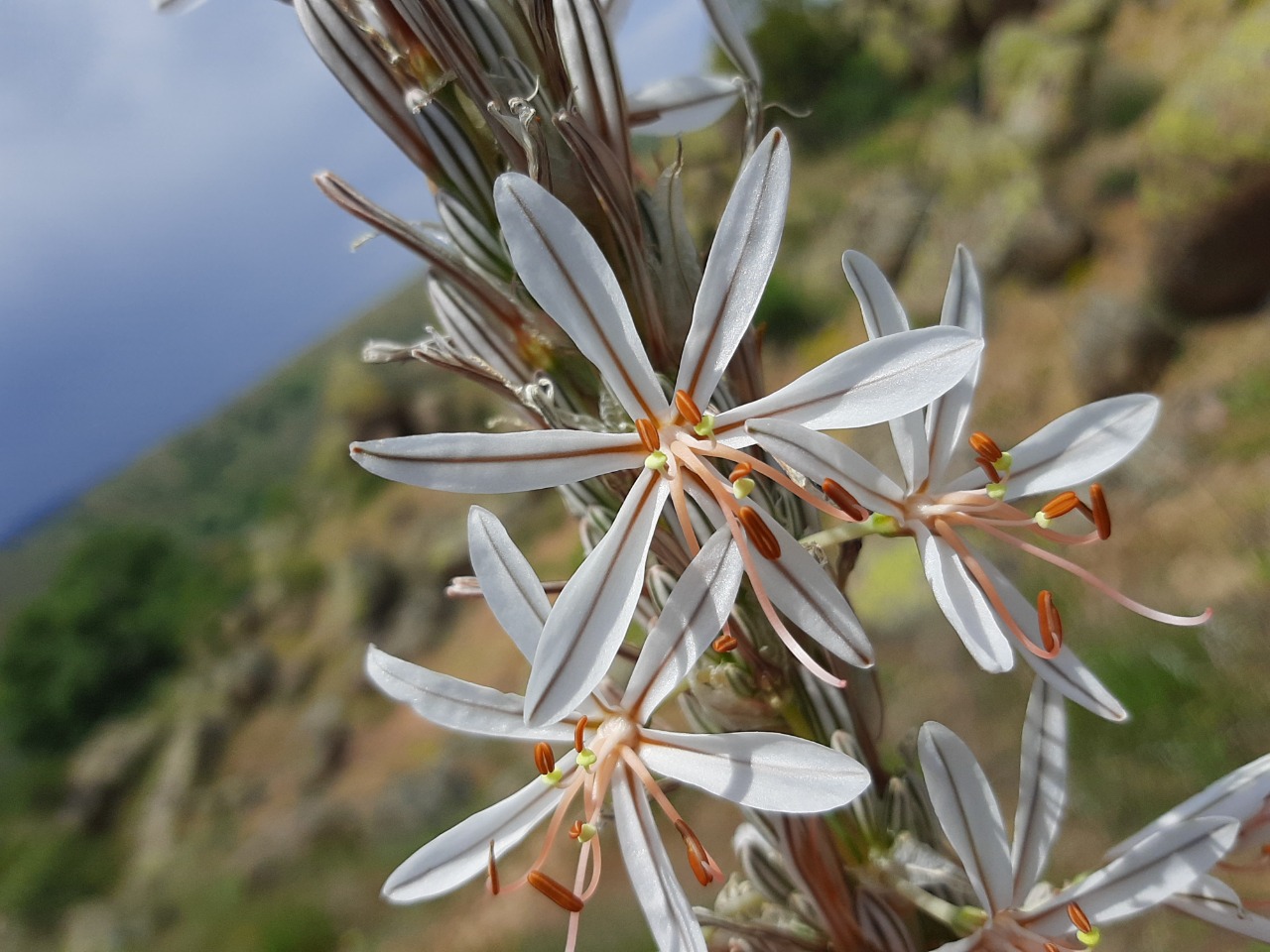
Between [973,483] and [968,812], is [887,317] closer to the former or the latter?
[973,483]

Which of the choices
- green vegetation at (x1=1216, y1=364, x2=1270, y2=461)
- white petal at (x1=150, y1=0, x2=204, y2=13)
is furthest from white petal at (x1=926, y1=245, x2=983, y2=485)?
green vegetation at (x1=1216, y1=364, x2=1270, y2=461)

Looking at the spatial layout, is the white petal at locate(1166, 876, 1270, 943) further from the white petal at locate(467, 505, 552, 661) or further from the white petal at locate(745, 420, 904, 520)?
the white petal at locate(467, 505, 552, 661)

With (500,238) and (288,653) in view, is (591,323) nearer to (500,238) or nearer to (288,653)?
(500,238)

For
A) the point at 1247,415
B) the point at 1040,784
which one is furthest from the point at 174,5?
the point at 1247,415

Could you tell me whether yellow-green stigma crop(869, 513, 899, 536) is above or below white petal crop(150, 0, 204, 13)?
below

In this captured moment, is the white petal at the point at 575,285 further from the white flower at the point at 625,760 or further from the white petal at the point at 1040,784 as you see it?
the white petal at the point at 1040,784

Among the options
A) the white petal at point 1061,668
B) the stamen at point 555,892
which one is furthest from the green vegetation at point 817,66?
the stamen at point 555,892

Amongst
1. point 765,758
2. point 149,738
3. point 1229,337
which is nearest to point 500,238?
point 765,758
